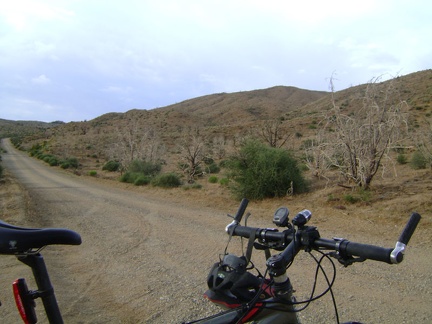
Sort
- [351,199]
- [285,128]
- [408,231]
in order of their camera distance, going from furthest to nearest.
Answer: [285,128] < [351,199] < [408,231]

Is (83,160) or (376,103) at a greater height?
(376,103)

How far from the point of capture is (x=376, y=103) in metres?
11.4

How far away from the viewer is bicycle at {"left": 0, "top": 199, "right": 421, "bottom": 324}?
1858 millimetres

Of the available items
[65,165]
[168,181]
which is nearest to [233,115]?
[65,165]

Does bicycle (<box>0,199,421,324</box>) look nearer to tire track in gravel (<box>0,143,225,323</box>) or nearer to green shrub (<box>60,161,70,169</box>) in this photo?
tire track in gravel (<box>0,143,225,323</box>)

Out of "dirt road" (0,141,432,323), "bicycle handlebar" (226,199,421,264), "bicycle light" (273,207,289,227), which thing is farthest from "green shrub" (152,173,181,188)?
"bicycle light" (273,207,289,227)

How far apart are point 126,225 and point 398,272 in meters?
6.42

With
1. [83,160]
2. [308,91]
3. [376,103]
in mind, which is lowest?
[83,160]

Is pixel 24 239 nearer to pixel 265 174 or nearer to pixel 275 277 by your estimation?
pixel 275 277

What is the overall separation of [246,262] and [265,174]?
36.3 ft

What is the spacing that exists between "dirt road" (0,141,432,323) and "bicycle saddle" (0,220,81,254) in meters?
2.80

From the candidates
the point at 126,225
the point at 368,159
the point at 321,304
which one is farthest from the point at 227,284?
the point at 368,159

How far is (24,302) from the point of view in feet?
6.22

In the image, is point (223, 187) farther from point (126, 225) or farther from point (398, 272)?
point (398, 272)
